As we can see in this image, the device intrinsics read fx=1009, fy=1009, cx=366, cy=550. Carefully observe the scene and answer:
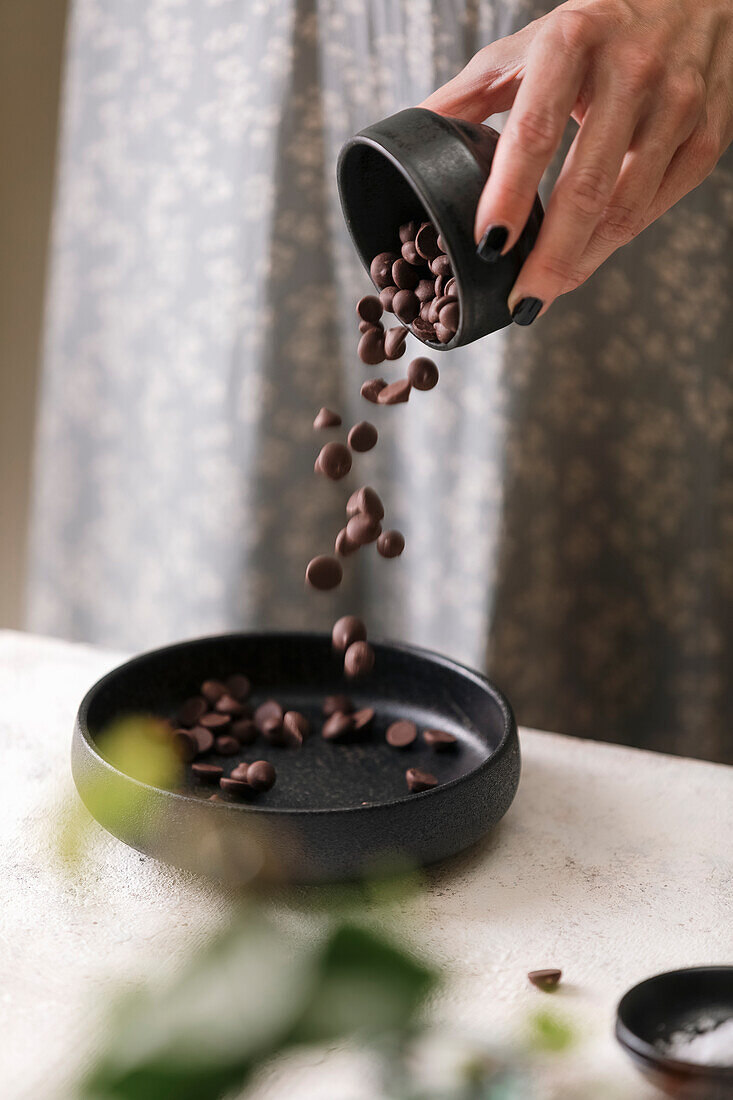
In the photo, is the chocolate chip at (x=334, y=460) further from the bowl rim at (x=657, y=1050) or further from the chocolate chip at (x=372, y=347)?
the bowl rim at (x=657, y=1050)

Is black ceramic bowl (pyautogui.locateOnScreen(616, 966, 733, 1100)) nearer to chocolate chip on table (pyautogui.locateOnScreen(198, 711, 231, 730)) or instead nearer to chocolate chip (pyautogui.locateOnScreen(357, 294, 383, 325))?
chocolate chip on table (pyautogui.locateOnScreen(198, 711, 231, 730))

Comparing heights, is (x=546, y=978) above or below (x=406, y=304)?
below

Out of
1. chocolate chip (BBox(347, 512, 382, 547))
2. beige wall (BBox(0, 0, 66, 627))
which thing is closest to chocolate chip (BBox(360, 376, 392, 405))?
chocolate chip (BBox(347, 512, 382, 547))

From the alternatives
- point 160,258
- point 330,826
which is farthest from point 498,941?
point 160,258

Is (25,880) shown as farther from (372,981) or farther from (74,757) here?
(372,981)

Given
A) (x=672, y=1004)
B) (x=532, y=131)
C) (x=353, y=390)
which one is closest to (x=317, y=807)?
(x=672, y=1004)

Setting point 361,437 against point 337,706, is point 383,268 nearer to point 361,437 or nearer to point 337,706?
point 361,437
